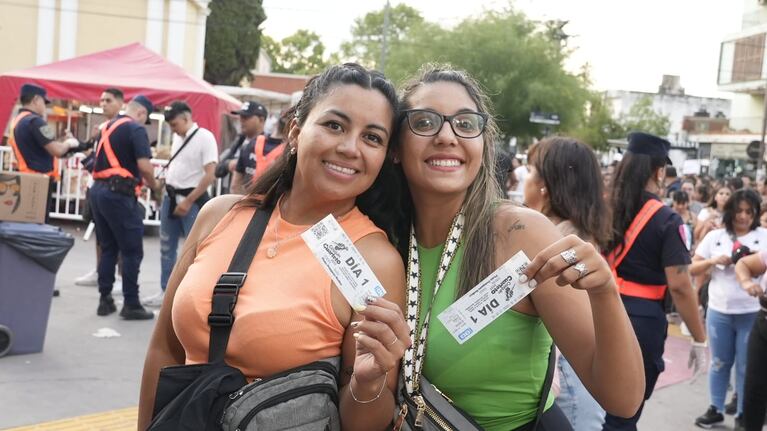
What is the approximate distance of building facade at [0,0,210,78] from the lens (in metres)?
24.7

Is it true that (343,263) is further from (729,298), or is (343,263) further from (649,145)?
(729,298)

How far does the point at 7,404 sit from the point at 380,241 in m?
3.82

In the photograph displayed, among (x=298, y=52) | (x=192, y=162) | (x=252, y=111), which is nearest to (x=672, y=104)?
(x=298, y=52)

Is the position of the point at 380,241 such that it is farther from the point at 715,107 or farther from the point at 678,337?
the point at 715,107

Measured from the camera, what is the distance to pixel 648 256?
14.3 ft

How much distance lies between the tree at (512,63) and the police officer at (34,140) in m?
29.7

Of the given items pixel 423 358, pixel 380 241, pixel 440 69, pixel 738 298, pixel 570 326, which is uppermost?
pixel 440 69

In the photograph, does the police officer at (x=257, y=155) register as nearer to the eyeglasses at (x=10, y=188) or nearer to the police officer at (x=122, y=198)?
the police officer at (x=122, y=198)

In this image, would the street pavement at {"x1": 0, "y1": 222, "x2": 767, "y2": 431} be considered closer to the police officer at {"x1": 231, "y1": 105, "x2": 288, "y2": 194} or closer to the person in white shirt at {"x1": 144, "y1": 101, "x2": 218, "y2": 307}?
the person in white shirt at {"x1": 144, "y1": 101, "x2": 218, "y2": 307}

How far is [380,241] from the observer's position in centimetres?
223

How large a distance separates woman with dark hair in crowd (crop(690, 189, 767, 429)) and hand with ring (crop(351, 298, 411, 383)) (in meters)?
4.79

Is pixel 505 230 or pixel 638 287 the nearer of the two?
pixel 505 230

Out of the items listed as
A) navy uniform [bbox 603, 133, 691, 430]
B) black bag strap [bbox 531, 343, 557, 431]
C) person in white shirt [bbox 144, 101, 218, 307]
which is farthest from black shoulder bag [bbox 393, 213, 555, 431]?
person in white shirt [bbox 144, 101, 218, 307]

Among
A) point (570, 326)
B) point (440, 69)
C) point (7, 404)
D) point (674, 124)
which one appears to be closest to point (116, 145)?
point (7, 404)
